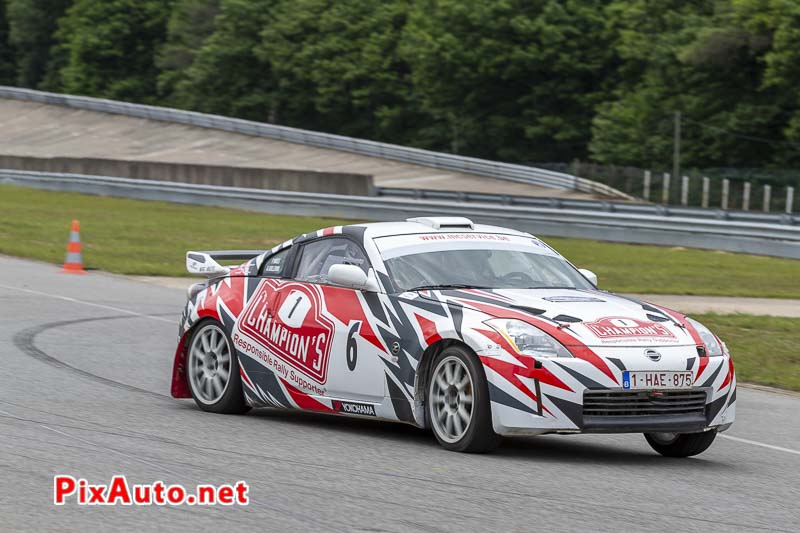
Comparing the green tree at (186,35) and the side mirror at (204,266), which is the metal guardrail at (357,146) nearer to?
the green tree at (186,35)

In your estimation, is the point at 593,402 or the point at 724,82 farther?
the point at 724,82

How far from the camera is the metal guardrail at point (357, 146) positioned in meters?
60.8

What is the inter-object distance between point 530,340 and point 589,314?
51cm

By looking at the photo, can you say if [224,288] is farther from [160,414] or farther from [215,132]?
[215,132]

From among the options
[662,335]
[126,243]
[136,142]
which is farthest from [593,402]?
[136,142]

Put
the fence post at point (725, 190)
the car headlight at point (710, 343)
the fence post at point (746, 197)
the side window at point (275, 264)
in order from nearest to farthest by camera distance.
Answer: the car headlight at point (710, 343), the side window at point (275, 264), the fence post at point (746, 197), the fence post at point (725, 190)

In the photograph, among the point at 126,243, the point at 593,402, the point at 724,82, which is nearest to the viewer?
the point at 593,402

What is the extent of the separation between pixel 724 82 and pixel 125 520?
62.3 m

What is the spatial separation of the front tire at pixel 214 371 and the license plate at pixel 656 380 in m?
3.08

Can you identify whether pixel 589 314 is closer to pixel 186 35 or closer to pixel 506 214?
pixel 506 214

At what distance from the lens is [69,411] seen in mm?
9734

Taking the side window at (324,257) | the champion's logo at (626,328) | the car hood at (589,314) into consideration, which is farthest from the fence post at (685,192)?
the champion's logo at (626,328)

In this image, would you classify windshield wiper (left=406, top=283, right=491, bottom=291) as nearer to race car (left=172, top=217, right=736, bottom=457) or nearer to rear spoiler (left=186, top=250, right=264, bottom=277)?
race car (left=172, top=217, right=736, bottom=457)

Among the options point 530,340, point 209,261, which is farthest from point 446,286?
point 209,261
